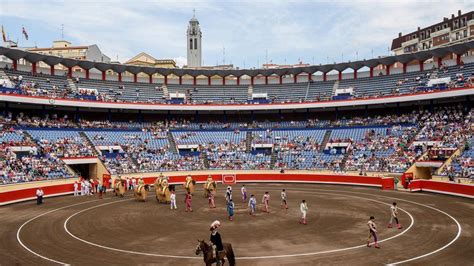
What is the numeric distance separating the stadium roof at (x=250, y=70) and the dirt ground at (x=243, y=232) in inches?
1258

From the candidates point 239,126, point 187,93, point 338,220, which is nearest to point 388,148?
point 239,126

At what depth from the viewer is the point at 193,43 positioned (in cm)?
13575

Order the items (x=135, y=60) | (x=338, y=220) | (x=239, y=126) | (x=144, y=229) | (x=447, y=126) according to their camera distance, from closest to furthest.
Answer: (x=144, y=229) < (x=338, y=220) < (x=447, y=126) < (x=239, y=126) < (x=135, y=60)

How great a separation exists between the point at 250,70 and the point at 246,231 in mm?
53837

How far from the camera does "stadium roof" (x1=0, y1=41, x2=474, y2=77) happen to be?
58316mm

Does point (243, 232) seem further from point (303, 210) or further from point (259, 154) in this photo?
point (259, 154)

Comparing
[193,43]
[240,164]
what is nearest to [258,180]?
[240,164]

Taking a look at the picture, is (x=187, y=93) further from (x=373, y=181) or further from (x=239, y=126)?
(x=373, y=181)

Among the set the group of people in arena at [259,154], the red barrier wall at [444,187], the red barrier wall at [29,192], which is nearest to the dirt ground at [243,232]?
the red barrier wall at [29,192]

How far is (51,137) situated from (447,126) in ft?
179

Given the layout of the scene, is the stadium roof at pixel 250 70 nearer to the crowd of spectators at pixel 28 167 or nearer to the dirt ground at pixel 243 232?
the crowd of spectators at pixel 28 167

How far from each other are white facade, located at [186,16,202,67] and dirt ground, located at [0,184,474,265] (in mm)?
103965

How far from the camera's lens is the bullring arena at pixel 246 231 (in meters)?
18.1

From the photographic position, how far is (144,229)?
24.3m
